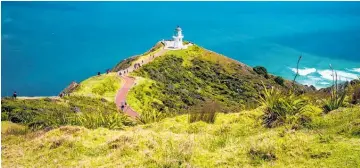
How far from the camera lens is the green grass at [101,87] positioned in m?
44.7

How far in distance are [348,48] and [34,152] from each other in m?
157

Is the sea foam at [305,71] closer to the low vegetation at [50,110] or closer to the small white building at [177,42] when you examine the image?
the small white building at [177,42]

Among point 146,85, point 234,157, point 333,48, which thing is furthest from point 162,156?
point 333,48

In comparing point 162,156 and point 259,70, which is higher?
point 259,70

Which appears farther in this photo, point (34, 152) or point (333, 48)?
point (333, 48)

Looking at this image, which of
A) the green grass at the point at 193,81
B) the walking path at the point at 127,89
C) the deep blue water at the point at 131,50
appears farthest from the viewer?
the deep blue water at the point at 131,50

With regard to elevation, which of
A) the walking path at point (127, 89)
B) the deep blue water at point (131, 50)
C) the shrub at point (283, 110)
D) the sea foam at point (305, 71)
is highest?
the deep blue water at point (131, 50)

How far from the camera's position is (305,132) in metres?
8.66

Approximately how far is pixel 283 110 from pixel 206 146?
240 centimetres

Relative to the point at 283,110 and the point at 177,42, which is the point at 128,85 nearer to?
the point at 177,42

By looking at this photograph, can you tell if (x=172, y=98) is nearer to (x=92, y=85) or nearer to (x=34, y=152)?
(x=92, y=85)

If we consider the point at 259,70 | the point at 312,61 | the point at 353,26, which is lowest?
the point at 259,70

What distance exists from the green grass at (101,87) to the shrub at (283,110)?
3389 cm

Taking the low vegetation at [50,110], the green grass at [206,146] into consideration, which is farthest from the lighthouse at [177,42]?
the green grass at [206,146]
